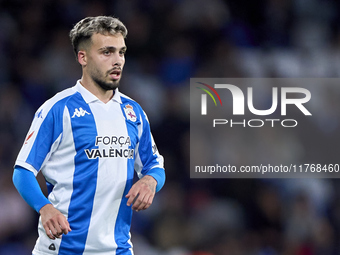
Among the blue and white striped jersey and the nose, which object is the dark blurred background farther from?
the nose

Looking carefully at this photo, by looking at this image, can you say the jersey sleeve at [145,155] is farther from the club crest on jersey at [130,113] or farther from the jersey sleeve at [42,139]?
the jersey sleeve at [42,139]

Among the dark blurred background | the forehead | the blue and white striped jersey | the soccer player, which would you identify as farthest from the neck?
the dark blurred background

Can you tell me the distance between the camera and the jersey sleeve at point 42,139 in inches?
118

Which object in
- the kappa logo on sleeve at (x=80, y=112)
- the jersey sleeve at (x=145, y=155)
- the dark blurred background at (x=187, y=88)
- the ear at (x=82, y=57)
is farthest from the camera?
the dark blurred background at (x=187, y=88)

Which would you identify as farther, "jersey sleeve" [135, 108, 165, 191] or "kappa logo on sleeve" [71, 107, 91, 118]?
"jersey sleeve" [135, 108, 165, 191]

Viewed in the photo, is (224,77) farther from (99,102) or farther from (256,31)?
(99,102)

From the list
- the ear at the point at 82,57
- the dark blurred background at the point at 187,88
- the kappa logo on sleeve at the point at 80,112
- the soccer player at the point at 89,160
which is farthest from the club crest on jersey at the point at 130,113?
the dark blurred background at the point at 187,88

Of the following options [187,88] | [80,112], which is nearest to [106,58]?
[80,112]

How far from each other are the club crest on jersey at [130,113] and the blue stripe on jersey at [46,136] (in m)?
0.46

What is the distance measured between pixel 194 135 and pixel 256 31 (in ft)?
6.43

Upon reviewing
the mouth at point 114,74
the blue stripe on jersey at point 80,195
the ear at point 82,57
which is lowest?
the blue stripe on jersey at point 80,195

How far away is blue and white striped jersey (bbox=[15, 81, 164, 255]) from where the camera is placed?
3062 mm

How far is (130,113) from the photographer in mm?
3393

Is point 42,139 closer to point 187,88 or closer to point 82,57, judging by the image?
point 82,57
